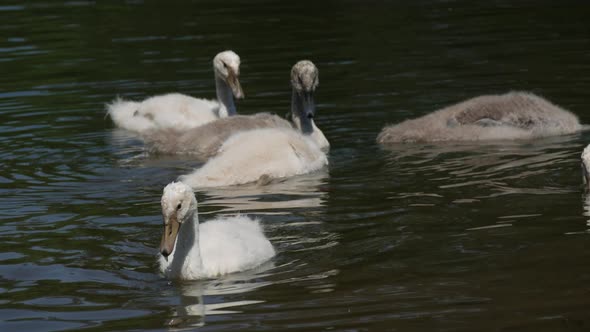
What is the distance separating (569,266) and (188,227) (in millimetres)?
2333

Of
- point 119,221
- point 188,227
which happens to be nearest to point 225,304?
point 188,227

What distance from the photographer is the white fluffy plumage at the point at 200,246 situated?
755cm

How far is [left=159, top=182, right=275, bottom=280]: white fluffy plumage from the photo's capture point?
7.55m

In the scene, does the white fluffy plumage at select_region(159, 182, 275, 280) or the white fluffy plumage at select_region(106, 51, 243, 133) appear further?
the white fluffy plumage at select_region(106, 51, 243, 133)

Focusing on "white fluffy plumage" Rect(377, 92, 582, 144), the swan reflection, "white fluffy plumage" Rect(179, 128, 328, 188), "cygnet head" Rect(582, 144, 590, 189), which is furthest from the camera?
"white fluffy plumage" Rect(377, 92, 582, 144)

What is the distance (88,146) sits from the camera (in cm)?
1255

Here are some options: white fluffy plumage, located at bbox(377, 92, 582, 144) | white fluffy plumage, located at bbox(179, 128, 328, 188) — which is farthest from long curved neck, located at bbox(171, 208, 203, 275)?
white fluffy plumage, located at bbox(377, 92, 582, 144)

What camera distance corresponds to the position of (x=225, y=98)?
1365cm

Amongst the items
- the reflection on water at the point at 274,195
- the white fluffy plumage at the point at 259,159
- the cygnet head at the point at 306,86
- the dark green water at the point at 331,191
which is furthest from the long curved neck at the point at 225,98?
the reflection on water at the point at 274,195

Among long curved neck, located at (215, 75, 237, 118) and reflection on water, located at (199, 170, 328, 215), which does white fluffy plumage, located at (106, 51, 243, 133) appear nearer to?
long curved neck, located at (215, 75, 237, 118)

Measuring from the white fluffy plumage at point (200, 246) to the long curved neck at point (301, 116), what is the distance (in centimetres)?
401

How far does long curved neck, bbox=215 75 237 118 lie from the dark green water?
446 millimetres

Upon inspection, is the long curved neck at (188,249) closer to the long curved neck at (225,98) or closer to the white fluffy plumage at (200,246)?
the white fluffy plumage at (200,246)

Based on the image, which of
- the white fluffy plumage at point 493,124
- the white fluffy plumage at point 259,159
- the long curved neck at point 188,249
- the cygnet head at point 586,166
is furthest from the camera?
the white fluffy plumage at point 493,124
